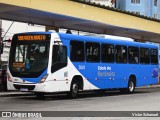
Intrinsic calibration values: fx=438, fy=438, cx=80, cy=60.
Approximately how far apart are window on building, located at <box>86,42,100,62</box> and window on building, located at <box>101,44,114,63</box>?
42 cm

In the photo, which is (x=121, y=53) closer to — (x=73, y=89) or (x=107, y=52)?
(x=107, y=52)

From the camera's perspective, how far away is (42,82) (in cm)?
1831

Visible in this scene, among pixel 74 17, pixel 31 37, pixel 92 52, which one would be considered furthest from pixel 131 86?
pixel 31 37

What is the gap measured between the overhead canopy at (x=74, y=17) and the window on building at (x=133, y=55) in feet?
12.0

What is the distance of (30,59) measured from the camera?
1873 centimetres

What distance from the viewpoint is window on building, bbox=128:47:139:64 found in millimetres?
24828

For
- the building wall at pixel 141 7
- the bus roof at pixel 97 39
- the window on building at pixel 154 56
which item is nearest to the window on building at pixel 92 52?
the bus roof at pixel 97 39

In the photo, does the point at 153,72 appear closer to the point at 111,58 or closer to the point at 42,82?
the point at 111,58

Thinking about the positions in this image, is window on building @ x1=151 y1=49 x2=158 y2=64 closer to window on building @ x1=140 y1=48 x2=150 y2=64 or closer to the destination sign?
window on building @ x1=140 y1=48 x2=150 y2=64

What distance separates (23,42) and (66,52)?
194 centimetres

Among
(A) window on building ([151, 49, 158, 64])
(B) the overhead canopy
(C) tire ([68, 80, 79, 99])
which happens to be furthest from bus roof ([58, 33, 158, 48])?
(B) the overhead canopy

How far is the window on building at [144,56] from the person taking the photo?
2614cm

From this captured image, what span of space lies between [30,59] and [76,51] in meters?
2.42

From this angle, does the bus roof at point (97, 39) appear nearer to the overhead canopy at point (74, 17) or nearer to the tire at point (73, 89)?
the tire at point (73, 89)
